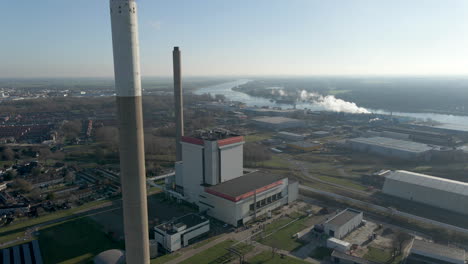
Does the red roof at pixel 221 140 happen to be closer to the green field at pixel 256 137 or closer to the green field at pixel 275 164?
the green field at pixel 275 164

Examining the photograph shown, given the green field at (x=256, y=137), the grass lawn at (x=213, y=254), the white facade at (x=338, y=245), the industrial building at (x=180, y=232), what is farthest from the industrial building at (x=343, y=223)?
the green field at (x=256, y=137)

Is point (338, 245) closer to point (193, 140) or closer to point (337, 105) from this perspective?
point (193, 140)

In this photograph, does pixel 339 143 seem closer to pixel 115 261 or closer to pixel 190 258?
pixel 190 258

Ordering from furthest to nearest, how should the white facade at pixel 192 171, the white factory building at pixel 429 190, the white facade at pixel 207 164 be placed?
the white facade at pixel 192 171 → the white facade at pixel 207 164 → the white factory building at pixel 429 190

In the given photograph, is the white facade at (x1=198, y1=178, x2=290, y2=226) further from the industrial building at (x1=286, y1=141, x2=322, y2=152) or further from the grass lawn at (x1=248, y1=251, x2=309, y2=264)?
the industrial building at (x1=286, y1=141, x2=322, y2=152)

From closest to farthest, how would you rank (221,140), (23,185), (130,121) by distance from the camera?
(130,121), (221,140), (23,185)

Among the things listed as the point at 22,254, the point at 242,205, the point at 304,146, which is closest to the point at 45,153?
the point at 22,254
